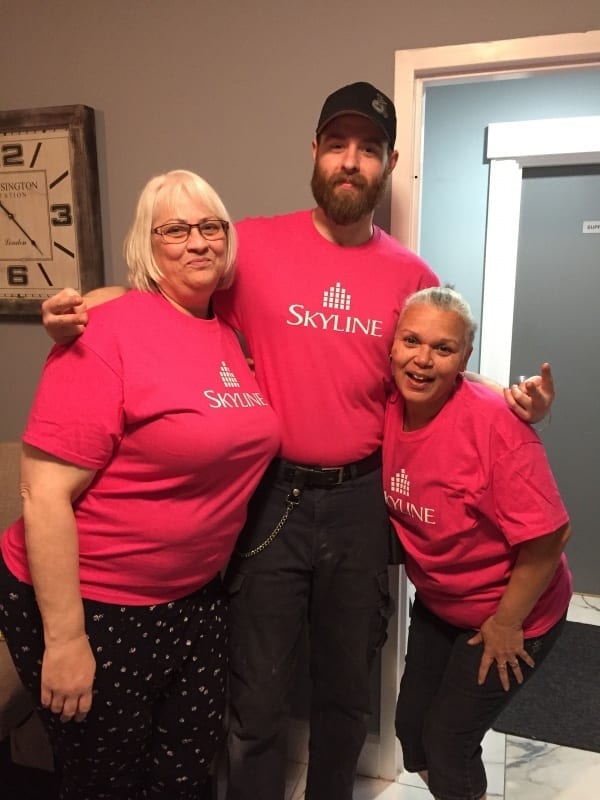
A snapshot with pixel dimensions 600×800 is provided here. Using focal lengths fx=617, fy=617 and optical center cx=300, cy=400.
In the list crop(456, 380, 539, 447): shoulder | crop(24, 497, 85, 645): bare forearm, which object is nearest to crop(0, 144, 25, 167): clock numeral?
crop(24, 497, 85, 645): bare forearm

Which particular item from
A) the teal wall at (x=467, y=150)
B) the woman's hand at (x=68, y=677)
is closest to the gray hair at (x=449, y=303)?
the woman's hand at (x=68, y=677)

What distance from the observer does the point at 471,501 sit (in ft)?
4.09

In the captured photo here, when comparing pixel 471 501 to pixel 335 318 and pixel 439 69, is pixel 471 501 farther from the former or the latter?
pixel 439 69

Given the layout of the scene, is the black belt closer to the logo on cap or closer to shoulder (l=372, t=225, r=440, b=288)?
shoulder (l=372, t=225, r=440, b=288)


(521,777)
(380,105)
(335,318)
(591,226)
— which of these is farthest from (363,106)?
(521,777)

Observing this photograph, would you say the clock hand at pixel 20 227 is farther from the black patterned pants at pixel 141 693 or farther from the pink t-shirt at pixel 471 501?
the pink t-shirt at pixel 471 501

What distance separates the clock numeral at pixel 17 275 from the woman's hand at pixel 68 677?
4.04ft

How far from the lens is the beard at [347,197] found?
53.5 inches

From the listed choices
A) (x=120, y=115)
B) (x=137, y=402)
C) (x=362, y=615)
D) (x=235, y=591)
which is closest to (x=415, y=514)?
(x=362, y=615)

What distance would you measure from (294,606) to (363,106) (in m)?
1.13

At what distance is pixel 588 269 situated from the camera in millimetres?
2748

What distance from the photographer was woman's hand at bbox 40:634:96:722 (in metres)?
1.09

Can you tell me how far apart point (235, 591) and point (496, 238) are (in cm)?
195

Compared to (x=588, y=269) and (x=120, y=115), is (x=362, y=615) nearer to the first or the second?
(x=120, y=115)
